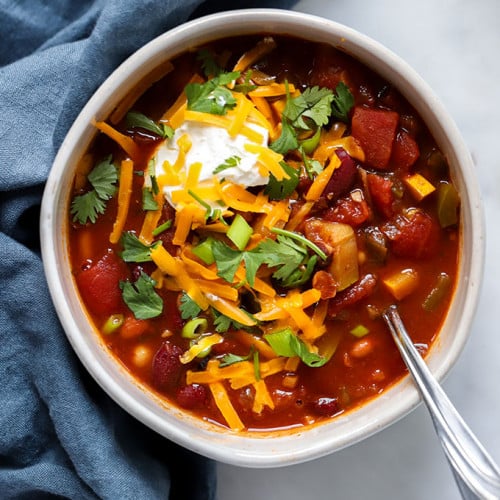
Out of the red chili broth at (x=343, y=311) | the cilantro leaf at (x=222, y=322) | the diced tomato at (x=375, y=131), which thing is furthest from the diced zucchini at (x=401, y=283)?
the cilantro leaf at (x=222, y=322)

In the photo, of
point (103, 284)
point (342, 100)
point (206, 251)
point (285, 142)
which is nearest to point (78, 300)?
point (103, 284)

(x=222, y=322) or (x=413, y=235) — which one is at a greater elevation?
(x=413, y=235)

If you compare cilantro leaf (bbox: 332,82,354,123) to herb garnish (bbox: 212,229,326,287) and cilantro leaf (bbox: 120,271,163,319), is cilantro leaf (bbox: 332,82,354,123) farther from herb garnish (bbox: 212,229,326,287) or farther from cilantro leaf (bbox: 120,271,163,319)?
cilantro leaf (bbox: 120,271,163,319)

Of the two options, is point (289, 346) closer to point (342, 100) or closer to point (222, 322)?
point (222, 322)

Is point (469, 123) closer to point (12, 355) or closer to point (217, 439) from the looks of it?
point (217, 439)

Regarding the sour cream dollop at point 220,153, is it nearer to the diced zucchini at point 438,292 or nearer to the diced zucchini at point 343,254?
the diced zucchini at point 343,254

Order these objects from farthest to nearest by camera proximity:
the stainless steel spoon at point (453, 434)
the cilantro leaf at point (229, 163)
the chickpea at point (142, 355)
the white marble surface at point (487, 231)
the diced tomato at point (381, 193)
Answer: the white marble surface at point (487, 231)
the chickpea at point (142, 355)
the diced tomato at point (381, 193)
the cilantro leaf at point (229, 163)
the stainless steel spoon at point (453, 434)
